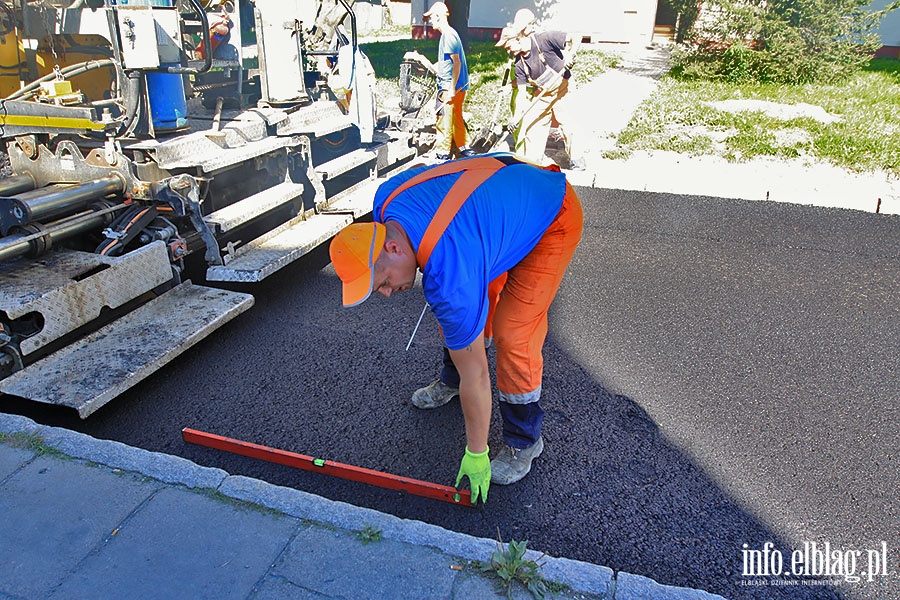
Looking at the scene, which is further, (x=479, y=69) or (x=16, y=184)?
(x=479, y=69)

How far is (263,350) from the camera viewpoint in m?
3.91

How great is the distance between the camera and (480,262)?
6.98 ft

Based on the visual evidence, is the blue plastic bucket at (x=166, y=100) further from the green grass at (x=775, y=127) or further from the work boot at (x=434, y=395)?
the green grass at (x=775, y=127)

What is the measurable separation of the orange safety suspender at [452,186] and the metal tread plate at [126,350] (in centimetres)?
180

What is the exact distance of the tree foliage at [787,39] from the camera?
11602mm

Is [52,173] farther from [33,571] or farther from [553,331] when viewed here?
[553,331]

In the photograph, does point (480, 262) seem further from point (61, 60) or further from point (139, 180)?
point (61, 60)

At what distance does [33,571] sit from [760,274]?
4.76 m

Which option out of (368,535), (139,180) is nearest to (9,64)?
(139,180)

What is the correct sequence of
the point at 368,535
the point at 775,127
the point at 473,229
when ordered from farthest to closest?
the point at 775,127 < the point at 368,535 < the point at 473,229

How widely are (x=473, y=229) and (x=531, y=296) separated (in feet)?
1.73

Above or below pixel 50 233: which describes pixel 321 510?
below

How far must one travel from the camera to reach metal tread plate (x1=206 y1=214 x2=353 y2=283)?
410cm

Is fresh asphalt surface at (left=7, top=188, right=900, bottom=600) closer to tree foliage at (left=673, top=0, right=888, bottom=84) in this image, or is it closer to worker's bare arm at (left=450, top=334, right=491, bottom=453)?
worker's bare arm at (left=450, top=334, right=491, bottom=453)
